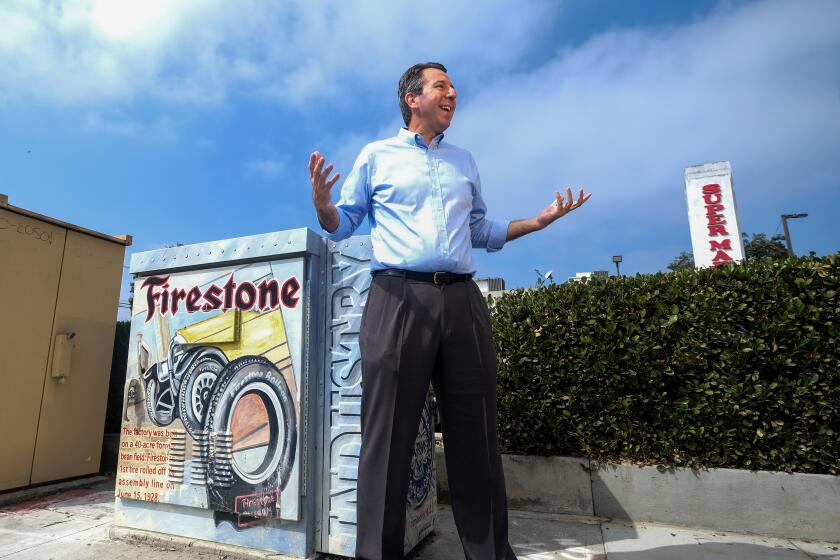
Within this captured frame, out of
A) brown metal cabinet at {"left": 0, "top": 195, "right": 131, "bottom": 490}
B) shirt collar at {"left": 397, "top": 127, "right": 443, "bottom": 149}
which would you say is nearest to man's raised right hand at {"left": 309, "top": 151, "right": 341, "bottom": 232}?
shirt collar at {"left": 397, "top": 127, "right": 443, "bottom": 149}

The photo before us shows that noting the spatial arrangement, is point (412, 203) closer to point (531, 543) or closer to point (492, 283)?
point (531, 543)

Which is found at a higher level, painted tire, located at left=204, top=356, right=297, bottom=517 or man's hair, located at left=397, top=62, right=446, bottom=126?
man's hair, located at left=397, top=62, right=446, bottom=126

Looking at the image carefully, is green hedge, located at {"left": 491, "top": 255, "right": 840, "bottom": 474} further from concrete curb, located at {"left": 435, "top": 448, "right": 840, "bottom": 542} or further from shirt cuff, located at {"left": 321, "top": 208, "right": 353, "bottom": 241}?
shirt cuff, located at {"left": 321, "top": 208, "right": 353, "bottom": 241}

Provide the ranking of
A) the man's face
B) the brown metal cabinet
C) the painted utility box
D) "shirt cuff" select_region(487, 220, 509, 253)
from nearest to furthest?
the man's face
"shirt cuff" select_region(487, 220, 509, 253)
the painted utility box
the brown metal cabinet

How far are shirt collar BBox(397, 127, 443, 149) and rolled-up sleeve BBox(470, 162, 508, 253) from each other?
24 centimetres

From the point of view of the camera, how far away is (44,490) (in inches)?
154

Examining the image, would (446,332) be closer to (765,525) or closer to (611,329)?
(611,329)

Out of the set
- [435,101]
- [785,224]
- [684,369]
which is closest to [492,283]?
[684,369]

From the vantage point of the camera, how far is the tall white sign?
1062 cm

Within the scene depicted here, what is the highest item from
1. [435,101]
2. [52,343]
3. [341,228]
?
[435,101]

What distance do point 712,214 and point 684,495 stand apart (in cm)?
972

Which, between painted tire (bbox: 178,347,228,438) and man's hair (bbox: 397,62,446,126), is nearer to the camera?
man's hair (bbox: 397,62,446,126)
